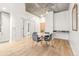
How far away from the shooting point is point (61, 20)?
24.5 feet

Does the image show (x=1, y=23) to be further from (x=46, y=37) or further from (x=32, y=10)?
(x=46, y=37)

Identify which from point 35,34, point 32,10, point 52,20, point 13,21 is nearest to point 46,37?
point 35,34

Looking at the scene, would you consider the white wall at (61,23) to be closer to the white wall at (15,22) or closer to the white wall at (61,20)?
the white wall at (61,20)

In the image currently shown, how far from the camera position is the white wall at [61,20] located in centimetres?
709

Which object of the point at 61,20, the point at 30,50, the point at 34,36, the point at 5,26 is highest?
Result: the point at 61,20

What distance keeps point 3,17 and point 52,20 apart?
12.7ft

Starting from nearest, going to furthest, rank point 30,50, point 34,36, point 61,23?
point 30,50, point 34,36, point 61,23

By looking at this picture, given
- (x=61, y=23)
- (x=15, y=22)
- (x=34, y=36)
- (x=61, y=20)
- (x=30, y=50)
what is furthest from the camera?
(x=61, y=23)

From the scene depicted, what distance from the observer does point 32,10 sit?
543cm

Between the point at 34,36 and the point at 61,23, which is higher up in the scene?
the point at 61,23

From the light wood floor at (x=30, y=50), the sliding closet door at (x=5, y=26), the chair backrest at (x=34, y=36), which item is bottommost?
the light wood floor at (x=30, y=50)

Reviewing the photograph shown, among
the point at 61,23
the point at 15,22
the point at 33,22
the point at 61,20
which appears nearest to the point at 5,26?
the point at 15,22

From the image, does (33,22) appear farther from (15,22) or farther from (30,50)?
(30,50)

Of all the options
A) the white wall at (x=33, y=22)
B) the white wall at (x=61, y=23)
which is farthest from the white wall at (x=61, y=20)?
the white wall at (x=33, y=22)
